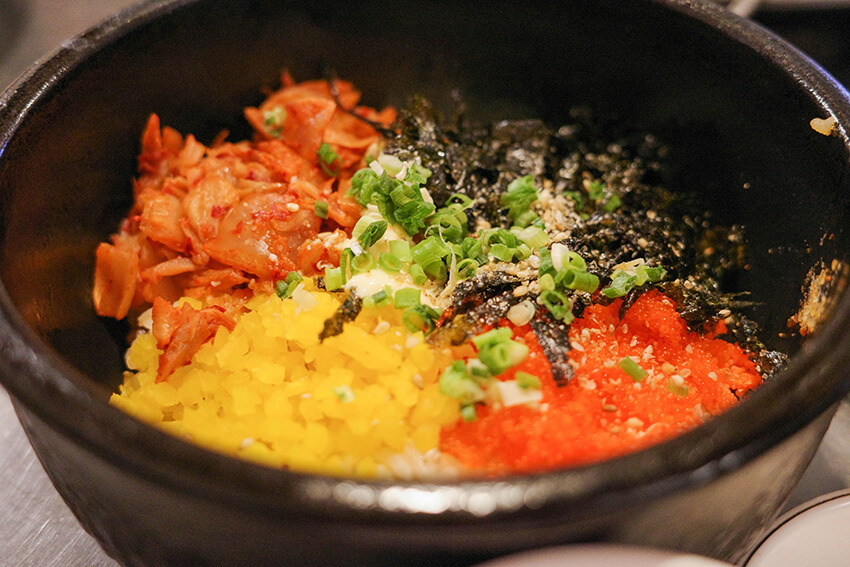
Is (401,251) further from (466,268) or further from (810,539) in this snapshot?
(810,539)

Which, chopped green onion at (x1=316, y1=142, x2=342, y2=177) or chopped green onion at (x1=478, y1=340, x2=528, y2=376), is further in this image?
chopped green onion at (x1=316, y1=142, x2=342, y2=177)

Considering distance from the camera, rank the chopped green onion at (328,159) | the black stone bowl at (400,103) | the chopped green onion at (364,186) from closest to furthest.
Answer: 1. the black stone bowl at (400,103)
2. the chopped green onion at (364,186)
3. the chopped green onion at (328,159)

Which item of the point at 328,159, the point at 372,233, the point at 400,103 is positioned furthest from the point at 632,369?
the point at 400,103

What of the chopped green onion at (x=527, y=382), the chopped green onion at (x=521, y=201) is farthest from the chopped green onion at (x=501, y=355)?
the chopped green onion at (x=521, y=201)

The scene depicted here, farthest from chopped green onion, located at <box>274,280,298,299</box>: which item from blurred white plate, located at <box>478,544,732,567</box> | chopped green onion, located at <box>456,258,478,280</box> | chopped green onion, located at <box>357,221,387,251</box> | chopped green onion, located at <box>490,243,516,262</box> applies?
blurred white plate, located at <box>478,544,732,567</box>

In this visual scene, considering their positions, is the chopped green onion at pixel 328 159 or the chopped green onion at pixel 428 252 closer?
the chopped green onion at pixel 428 252

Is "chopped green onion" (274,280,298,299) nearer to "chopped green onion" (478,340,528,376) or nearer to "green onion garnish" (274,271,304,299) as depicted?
"green onion garnish" (274,271,304,299)

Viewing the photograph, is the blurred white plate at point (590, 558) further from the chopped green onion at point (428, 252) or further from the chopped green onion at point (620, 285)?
the chopped green onion at point (428, 252)

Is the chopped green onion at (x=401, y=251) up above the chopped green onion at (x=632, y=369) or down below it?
above
